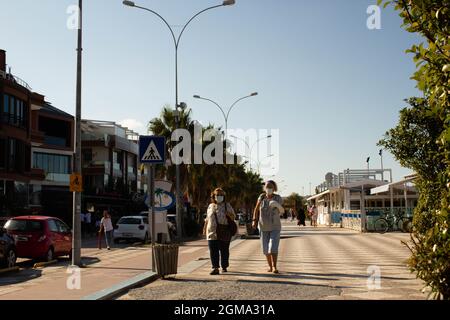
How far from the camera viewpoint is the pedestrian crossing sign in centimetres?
1226

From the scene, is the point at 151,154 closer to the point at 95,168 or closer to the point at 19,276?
the point at 19,276

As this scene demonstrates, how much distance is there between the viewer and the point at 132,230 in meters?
28.7

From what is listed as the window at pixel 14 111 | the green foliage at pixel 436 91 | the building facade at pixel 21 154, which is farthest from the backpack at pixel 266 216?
the window at pixel 14 111

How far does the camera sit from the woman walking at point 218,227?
39.7 feet

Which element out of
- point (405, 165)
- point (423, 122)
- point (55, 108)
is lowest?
point (405, 165)

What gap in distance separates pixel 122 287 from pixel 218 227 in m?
2.90

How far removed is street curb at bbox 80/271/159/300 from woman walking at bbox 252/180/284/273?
7.58 ft

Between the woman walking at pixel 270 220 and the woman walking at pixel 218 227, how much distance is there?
22.9 inches

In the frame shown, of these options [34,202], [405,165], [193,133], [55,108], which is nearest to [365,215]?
[193,133]

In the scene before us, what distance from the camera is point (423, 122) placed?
15.6 meters

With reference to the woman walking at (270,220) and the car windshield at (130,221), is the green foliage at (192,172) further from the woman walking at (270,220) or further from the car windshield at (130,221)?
the woman walking at (270,220)

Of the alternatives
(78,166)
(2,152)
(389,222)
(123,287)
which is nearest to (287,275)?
(123,287)
